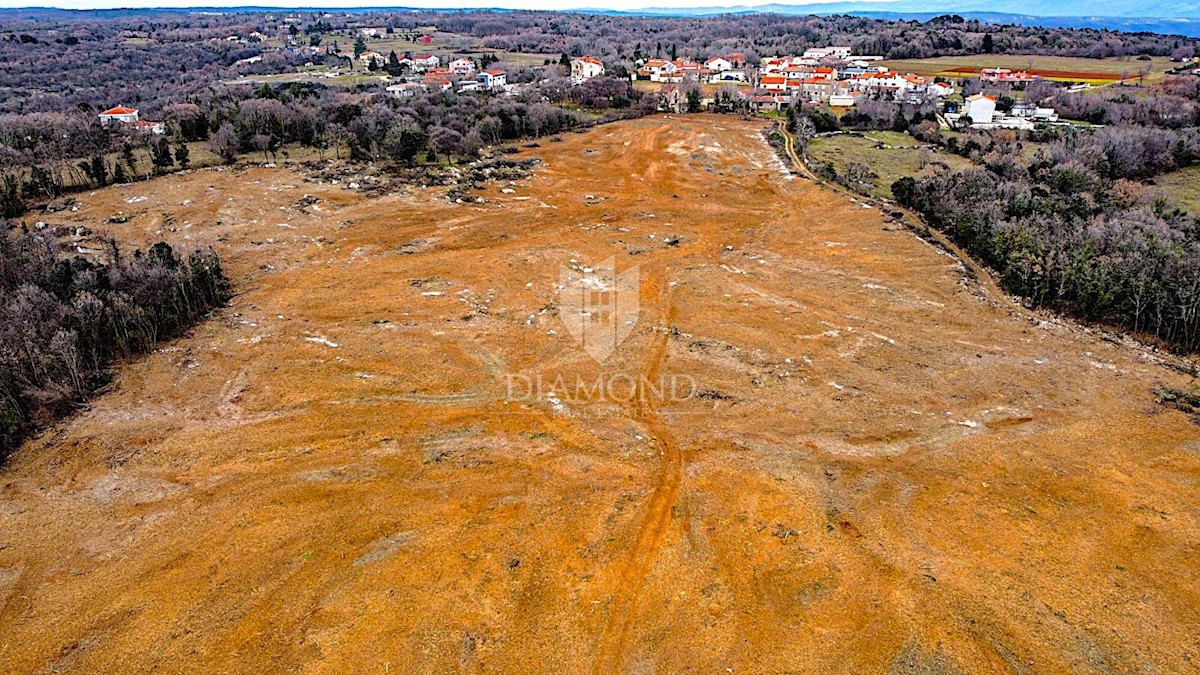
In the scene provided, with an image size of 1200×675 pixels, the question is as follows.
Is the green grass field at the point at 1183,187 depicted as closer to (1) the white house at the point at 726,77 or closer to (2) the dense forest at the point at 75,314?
(2) the dense forest at the point at 75,314

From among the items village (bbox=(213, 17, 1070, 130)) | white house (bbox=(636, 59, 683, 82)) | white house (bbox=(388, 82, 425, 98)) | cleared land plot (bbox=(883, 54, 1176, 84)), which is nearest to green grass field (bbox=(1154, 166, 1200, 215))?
village (bbox=(213, 17, 1070, 130))

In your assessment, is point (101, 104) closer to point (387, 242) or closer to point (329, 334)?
point (387, 242)

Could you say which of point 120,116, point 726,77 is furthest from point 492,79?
point 120,116

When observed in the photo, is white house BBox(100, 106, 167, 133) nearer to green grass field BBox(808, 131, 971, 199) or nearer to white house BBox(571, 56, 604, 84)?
white house BBox(571, 56, 604, 84)

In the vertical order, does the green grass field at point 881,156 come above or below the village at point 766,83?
below

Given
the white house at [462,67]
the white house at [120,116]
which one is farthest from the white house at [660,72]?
the white house at [120,116]

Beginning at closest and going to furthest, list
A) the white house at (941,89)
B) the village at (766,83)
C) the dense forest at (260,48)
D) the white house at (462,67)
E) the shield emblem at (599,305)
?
the shield emblem at (599,305) → the village at (766,83) → the white house at (941,89) → the dense forest at (260,48) → the white house at (462,67)
